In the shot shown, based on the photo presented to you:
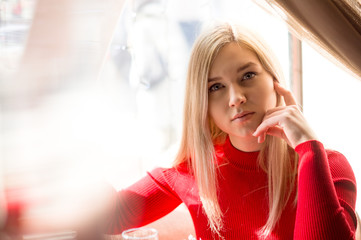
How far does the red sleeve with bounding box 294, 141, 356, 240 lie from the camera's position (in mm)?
843

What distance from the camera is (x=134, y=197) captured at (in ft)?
3.84

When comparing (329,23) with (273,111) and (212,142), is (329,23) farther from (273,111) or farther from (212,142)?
(212,142)

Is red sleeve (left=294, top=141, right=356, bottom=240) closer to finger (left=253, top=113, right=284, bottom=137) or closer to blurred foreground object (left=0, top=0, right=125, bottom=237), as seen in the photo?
finger (left=253, top=113, right=284, bottom=137)

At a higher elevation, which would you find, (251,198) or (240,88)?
(240,88)

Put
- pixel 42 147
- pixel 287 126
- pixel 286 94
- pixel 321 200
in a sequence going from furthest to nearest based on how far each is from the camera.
Result: pixel 286 94
pixel 287 126
pixel 321 200
pixel 42 147

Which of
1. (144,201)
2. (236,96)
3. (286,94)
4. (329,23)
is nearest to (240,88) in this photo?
(236,96)

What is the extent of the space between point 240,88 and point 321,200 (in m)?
0.35

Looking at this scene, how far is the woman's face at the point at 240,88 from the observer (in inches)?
40.0

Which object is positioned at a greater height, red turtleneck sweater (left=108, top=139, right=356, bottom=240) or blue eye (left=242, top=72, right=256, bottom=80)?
blue eye (left=242, top=72, right=256, bottom=80)

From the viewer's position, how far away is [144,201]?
1.18m

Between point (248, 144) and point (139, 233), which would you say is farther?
point (248, 144)

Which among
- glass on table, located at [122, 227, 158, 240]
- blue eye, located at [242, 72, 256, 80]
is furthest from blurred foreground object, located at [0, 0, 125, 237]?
blue eye, located at [242, 72, 256, 80]

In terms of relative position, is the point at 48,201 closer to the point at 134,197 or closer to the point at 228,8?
A: the point at 134,197

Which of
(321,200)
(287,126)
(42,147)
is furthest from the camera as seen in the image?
(287,126)
